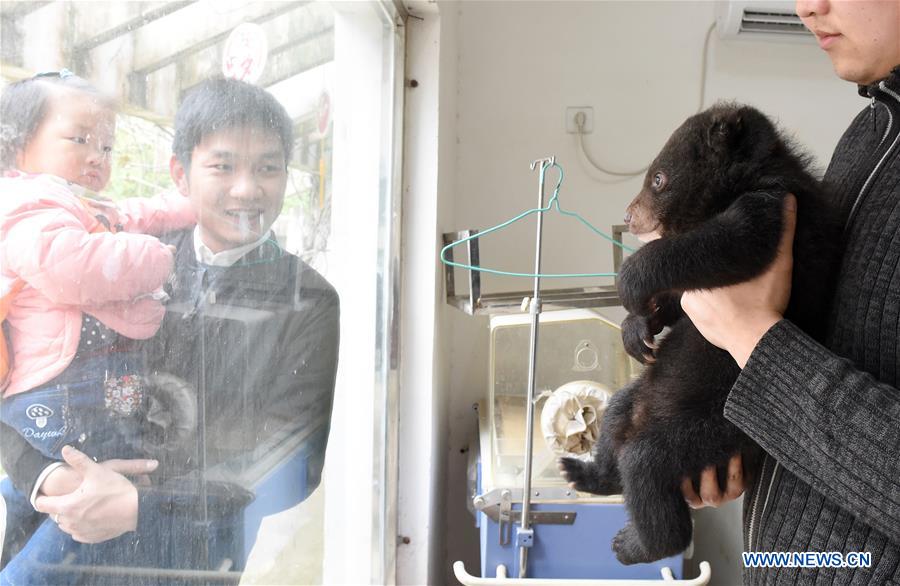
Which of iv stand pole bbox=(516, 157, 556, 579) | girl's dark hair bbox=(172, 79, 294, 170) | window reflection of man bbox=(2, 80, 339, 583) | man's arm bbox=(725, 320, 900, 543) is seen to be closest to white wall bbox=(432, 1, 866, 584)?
iv stand pole bbox=(516, 157, 556, 579)

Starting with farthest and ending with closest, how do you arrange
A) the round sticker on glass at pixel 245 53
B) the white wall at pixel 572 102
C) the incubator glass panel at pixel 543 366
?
the white wall at pixel 572 102 < the incubator glass panel at pixel 543 366 < the round sticker on glass at pixel 245 53

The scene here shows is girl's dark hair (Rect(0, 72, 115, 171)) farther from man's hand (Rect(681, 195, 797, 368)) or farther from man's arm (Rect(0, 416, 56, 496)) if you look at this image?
man's hand (Rect(681, 195, 797, 368))

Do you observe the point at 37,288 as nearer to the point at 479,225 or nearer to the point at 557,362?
the point at 557,362

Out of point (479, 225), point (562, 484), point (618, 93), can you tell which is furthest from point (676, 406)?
point (618, 93)

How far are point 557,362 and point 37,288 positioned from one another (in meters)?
1.68

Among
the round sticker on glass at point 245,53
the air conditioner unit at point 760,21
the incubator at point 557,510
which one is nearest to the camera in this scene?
the round sticker on glass at point 245,53

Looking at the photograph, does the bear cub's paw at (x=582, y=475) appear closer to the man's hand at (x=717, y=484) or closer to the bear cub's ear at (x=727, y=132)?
the man's hand at (x=717, y=484)

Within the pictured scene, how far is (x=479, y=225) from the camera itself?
260cm

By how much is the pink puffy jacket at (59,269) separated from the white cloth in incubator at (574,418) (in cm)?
130

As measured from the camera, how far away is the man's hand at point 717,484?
1170 mm

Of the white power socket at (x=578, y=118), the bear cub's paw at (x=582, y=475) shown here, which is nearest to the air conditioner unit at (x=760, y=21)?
the white power socket at (x=578, y=118)

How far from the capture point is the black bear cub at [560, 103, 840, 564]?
1.09 m

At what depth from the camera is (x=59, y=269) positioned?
27.0 inches

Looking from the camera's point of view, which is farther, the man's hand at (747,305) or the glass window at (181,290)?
the man's hand at (747,305)
